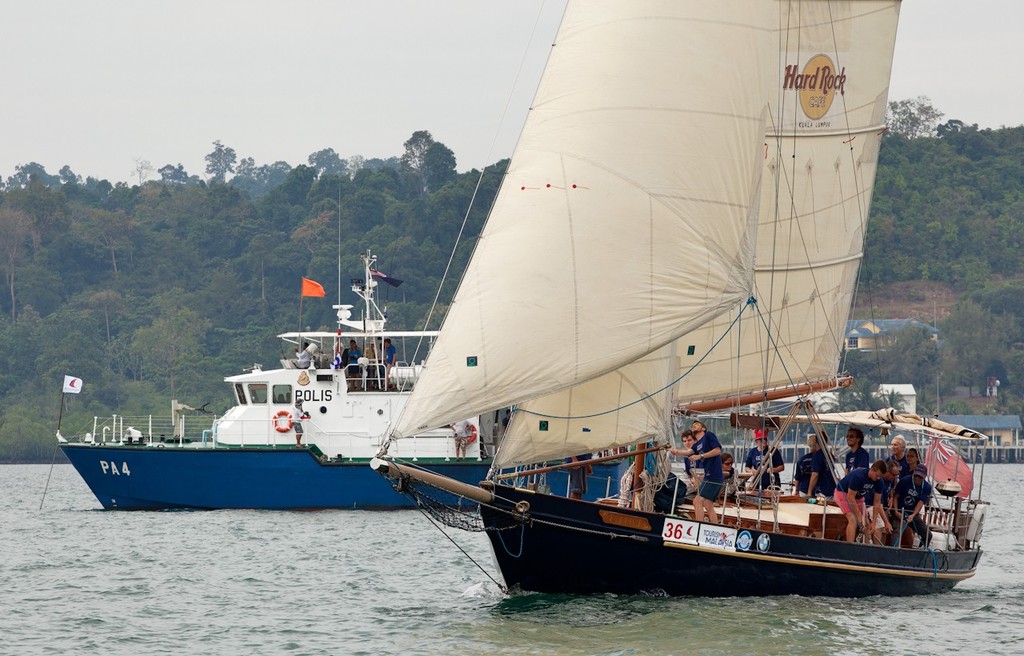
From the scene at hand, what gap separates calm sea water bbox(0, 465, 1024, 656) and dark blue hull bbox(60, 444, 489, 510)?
211 inches

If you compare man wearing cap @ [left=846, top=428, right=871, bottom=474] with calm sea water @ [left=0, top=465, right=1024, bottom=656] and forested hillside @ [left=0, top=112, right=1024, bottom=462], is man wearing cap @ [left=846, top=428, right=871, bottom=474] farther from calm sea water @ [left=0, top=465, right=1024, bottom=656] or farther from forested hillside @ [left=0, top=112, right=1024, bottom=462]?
forested hillside @ [left=0, top=112, right=1024, bottom=462]

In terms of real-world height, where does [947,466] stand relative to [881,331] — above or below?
below

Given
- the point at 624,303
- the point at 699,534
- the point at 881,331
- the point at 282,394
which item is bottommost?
the point at 699,534

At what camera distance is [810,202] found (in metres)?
27.6

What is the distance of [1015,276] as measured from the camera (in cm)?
14125

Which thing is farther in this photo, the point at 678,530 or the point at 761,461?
the point at 761,461

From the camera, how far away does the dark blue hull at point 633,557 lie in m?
21.1

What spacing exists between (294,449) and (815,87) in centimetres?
1631

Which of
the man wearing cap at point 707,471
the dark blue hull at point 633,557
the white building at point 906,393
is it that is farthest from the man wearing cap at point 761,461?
the white building at point 906,393

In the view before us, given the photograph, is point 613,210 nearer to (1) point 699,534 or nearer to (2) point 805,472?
(1) point 699,534

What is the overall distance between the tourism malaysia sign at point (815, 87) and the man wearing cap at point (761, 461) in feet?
17.1

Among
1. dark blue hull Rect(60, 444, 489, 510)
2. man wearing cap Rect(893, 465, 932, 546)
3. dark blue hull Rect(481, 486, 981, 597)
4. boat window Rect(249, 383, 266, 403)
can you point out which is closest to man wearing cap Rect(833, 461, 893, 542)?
dark blue hull Rect(481, 486, 981, 597)

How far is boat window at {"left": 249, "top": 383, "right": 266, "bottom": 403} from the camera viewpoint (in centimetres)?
3969

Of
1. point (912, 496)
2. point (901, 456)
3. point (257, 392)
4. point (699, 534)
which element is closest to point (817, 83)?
point (901, 456)
